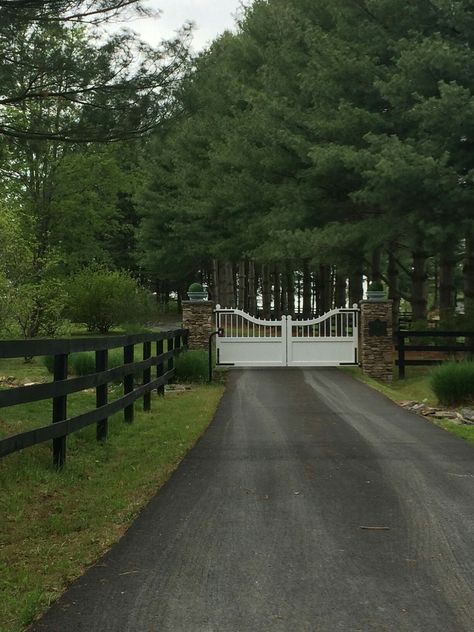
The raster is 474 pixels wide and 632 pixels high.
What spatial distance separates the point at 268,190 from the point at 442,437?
13945 millimetres

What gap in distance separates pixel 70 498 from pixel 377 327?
11847 millimetres

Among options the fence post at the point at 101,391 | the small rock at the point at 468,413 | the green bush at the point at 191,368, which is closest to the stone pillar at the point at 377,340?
the green bush at the point at 191,368

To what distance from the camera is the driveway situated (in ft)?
10.3

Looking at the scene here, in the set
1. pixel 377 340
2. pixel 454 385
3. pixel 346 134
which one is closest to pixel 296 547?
pixel 454 385

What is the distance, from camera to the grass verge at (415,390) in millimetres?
9023

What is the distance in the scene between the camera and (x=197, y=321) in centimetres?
1627

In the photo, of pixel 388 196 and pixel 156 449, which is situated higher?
pixel 388 196

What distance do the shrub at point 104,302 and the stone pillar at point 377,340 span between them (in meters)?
12.8

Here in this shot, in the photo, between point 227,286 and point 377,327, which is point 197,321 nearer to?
point 377,327

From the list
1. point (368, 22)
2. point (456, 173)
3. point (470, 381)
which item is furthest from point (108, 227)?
point (470, 381)

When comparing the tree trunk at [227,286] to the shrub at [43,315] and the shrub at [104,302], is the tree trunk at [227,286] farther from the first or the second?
the shrub at [43,315]

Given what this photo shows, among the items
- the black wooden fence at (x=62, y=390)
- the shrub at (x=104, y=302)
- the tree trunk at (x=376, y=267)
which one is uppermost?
the tree trunk at (x=376, y=267)

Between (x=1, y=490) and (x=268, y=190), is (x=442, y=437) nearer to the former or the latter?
(x=1, y=490)

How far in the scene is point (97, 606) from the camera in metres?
3.24
